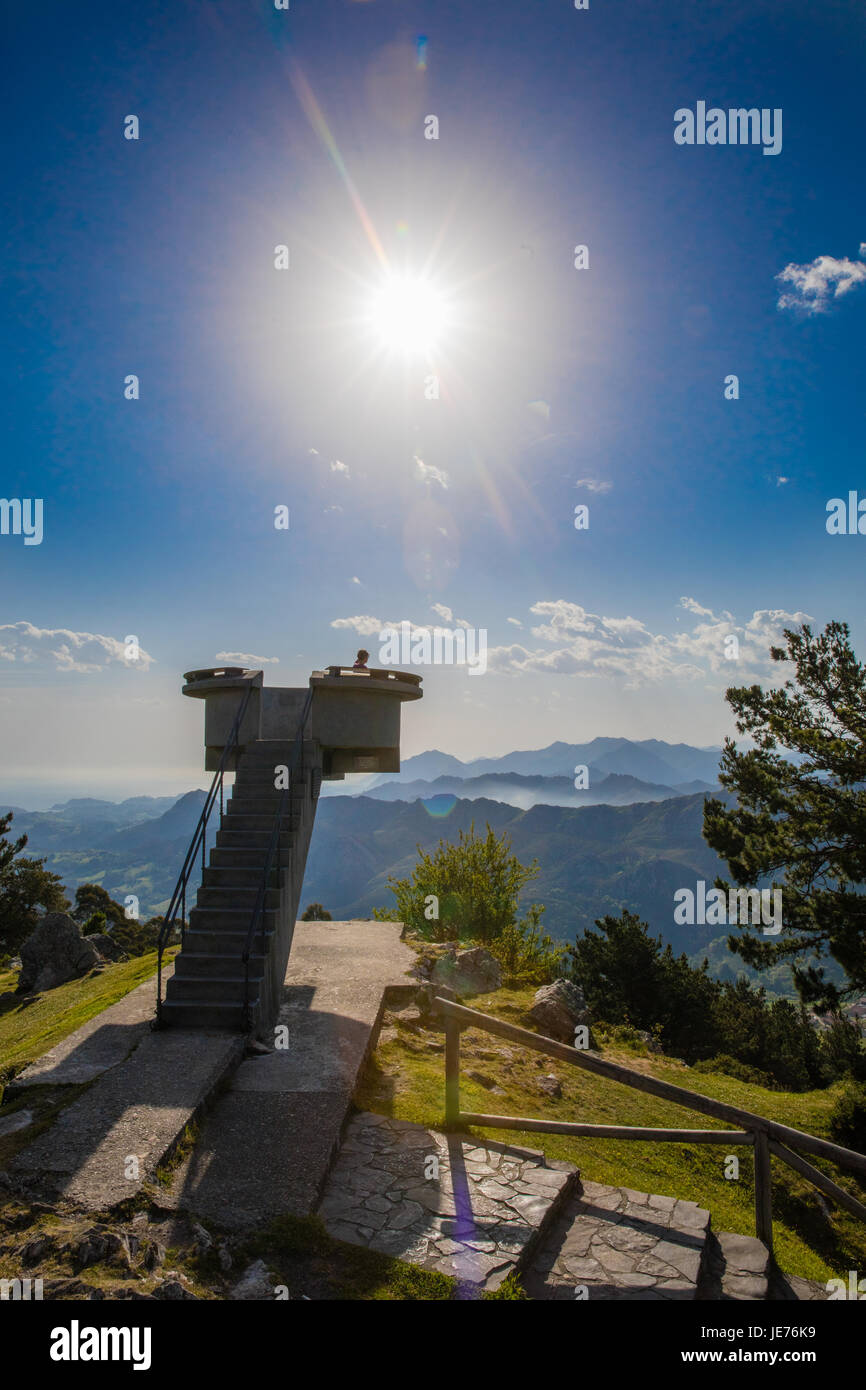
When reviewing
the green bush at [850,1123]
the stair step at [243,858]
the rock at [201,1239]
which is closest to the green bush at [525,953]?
the green bush at [850,1123]

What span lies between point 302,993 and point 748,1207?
558cm

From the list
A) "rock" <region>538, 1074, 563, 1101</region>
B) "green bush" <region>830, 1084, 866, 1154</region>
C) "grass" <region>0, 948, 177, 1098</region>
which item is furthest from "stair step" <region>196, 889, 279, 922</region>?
"green bush" <region>830, 1084, 866, 1154</region>

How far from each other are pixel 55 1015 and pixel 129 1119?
6.04 meters

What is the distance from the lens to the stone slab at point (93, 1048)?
6.34 m

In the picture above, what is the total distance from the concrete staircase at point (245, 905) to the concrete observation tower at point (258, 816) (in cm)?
1

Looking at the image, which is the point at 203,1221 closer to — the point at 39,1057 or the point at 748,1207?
the point at 39,1057

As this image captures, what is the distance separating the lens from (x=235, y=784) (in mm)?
10234

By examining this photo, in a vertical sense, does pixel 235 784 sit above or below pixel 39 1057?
above

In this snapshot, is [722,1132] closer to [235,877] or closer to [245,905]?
[245,905]

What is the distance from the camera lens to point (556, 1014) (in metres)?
10.6

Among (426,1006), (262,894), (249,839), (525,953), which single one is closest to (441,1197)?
(262,894)

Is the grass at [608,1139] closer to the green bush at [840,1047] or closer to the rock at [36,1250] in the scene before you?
the rock at [36,1250]
